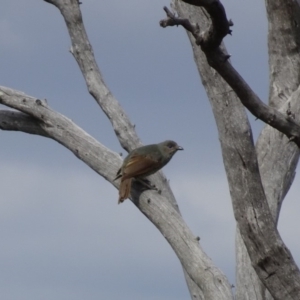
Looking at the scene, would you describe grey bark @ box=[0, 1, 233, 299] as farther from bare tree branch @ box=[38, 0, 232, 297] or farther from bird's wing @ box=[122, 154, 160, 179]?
bird's wing @ box=[122, 154, 160, 179]

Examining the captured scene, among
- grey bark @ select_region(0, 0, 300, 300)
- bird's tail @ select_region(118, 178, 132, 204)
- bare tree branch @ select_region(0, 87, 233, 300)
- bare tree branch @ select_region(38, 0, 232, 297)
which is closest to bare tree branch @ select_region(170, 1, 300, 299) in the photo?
A: grey bark @ select_region(0, 0, 300, 300)

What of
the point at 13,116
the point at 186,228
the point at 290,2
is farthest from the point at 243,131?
the point at 13,116

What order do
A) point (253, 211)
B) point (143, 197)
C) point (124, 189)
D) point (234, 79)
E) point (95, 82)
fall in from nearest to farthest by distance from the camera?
point (234, 79) → point (253, 211) → point (143, 197) → point (124, 189) → point (95, 82)

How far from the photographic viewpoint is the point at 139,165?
8.15m

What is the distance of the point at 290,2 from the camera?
25.0 ft

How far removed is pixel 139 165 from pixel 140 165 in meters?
0.02

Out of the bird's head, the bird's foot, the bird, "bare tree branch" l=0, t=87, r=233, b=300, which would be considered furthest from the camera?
the bird's head

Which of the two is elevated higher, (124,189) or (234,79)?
(124,189)

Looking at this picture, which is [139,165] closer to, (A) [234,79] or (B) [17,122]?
(B) [17,122]

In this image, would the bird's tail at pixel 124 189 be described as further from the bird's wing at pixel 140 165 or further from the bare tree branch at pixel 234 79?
the bare tree branch at pixel 234 79

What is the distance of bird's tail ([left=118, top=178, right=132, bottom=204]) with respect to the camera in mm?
7871

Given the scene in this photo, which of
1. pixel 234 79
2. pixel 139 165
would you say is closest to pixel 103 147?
pixel 139 165

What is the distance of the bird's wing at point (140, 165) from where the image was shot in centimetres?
797

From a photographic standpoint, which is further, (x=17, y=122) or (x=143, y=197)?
(x=17, y=122)
